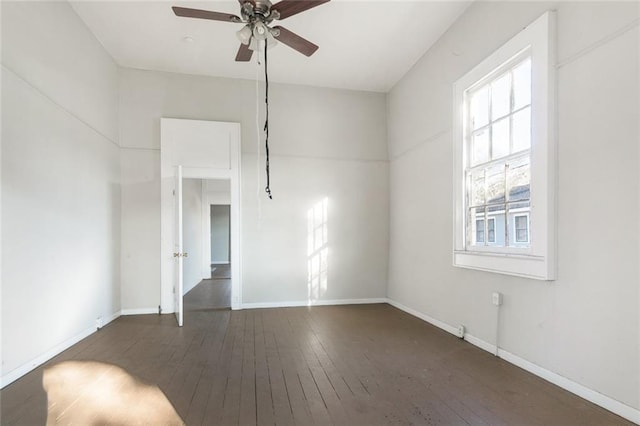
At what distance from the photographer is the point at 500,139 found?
3150 millimetres

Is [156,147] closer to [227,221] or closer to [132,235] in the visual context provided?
[132,235]

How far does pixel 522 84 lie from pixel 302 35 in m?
2.52

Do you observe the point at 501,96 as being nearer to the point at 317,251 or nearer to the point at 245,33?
the point at 245,33

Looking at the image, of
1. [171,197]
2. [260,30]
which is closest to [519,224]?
[260,30]

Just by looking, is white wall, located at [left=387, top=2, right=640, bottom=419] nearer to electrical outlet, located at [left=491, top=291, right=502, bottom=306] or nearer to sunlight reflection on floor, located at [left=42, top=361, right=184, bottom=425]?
electrical outlet, located at [left=491, top=291, right=502, bottom=306]

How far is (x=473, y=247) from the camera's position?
3.49 meters

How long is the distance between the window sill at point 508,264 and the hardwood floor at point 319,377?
81cm

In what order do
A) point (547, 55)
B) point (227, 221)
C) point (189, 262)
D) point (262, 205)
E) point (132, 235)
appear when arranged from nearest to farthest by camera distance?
1. point (547, 55)
2. point (132, 235)
3. point (262, 205)
4. point (189, 262)
5. point (227, 221)

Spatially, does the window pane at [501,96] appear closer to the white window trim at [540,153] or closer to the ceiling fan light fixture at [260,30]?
the white window trim at [540,153]

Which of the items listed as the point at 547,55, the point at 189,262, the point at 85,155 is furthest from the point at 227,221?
the point at 547,55

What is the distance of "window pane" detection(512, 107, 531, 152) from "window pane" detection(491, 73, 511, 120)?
0.18 metres

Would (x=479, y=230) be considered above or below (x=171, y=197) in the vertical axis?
below

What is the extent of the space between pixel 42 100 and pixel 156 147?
1.90 meters

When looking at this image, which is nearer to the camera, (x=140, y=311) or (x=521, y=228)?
(x=521, y=228)
